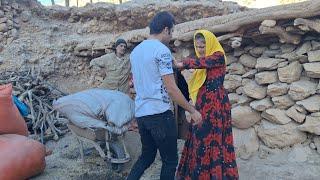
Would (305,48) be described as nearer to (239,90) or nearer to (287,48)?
(287,48)

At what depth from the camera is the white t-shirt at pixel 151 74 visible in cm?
279

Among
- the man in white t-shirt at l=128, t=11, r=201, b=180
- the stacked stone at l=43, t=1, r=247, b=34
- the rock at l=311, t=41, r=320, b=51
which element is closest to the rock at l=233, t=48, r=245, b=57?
the rock at l=311, t=41, r=320, b=51

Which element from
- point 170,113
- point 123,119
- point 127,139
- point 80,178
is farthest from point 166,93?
point 127,139

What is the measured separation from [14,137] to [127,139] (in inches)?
54.5

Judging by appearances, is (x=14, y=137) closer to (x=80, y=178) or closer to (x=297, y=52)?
(x=80, y=178)

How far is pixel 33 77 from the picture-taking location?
20.7 ft

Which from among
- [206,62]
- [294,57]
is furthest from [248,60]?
[206,62]

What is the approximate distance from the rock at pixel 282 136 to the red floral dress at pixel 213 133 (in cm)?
99

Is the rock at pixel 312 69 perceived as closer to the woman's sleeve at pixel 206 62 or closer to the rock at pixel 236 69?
the rock at pixel 236 69

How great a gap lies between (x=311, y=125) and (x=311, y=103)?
207 mm

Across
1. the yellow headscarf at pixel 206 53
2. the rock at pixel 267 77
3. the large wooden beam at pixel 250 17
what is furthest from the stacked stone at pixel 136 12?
the yellow headscarf at pixel 206 53

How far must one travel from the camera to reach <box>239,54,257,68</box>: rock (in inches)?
171

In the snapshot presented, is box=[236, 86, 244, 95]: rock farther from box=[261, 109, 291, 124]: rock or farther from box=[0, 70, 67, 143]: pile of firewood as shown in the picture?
box=[0, 70, 67, 143]: pile of firewood

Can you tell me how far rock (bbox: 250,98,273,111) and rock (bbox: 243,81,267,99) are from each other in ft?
0.18
